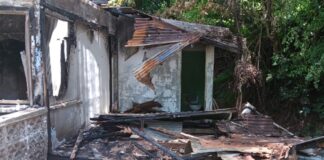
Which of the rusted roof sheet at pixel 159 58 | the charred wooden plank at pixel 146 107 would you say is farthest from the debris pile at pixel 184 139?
the rusted roof sheet at pixel 159 58

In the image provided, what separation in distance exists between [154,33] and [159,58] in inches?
45.3

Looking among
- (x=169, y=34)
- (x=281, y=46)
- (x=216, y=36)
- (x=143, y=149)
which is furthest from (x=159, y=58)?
(x=281, y=46)

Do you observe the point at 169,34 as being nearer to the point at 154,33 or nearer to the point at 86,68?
the point at 154,33

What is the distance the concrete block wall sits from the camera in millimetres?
5156

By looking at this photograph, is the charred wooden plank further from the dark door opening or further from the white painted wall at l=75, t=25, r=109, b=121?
the dark door opening

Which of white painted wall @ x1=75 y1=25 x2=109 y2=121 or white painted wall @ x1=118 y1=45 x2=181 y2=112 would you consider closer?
white painted wall @ x1=75 y1=25 x2=109 y2=121

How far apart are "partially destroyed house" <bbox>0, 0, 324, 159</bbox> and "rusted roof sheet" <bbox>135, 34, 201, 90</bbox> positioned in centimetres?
2

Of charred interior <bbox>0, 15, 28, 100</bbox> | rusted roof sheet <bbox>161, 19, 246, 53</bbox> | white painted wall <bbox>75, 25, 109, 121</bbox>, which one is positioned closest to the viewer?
white painted wall <bbox>75, 25, 109, 121</bbox>

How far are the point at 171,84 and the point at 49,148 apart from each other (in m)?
4.30

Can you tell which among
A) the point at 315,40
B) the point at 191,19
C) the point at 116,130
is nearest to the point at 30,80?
the point at 116,130

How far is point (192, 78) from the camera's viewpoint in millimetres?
11477

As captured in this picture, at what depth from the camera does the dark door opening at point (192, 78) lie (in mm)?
11211

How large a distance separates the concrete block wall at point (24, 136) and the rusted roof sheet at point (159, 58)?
Answer: 2.89 m

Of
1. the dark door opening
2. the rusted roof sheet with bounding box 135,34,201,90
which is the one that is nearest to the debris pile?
the rusted roof sheet with bounding box 135,34,201,90
